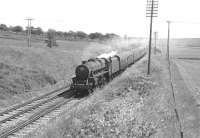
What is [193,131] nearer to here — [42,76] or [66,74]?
[42,76]

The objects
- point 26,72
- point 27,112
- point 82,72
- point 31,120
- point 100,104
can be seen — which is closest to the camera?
point 31,120

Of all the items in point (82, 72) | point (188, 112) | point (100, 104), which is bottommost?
point (188, 112)

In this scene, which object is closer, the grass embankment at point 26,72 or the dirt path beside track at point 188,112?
the dirt path beside track at point 188,112

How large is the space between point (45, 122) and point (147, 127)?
7.30m

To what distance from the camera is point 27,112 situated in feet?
67.2

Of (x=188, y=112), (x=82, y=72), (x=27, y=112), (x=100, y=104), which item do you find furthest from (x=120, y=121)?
(x=82, y=72)

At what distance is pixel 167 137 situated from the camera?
13.2 metres

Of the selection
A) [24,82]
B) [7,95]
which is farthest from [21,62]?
[7,95]

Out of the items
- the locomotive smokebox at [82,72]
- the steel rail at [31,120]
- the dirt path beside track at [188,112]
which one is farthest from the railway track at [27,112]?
the dirt path beside track at [188,112]

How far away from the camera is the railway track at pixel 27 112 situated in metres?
16.8

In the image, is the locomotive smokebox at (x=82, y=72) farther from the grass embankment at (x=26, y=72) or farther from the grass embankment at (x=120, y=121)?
the grass embankment at (x=120, y=121)

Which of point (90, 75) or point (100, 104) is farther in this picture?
point (90, 75)

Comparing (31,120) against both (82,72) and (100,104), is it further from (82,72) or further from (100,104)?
(82,72)

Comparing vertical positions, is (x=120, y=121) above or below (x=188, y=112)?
above
